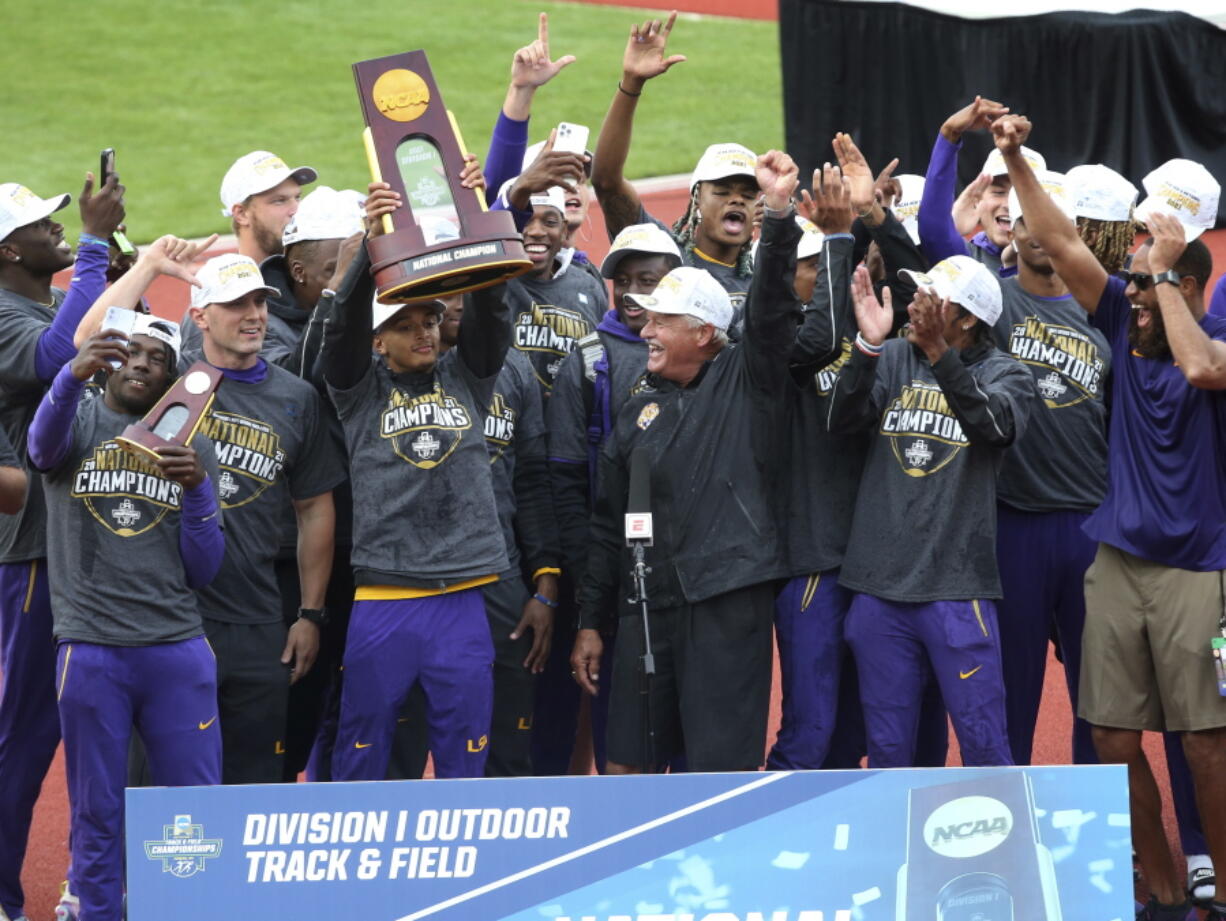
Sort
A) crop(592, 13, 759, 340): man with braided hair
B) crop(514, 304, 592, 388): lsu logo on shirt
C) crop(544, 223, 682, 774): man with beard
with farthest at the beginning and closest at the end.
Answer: crop(514, 304, 592, 388): lsu logo on shirt → crop(592, 13, 759, 340): man with braided hair → crop(544, 223, 682, 774): man with beard

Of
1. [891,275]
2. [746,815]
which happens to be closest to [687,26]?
[891,275]

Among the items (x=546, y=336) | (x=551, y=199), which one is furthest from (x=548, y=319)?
(x=551, y=199)

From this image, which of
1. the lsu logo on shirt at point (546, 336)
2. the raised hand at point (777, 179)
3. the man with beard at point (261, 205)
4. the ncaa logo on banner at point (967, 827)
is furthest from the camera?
the man with beard at point (261, 205)

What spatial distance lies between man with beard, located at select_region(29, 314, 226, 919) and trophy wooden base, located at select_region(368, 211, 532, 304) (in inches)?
30.7

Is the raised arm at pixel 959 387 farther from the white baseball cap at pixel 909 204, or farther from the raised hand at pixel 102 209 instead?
the raised hand at pixel 102 209

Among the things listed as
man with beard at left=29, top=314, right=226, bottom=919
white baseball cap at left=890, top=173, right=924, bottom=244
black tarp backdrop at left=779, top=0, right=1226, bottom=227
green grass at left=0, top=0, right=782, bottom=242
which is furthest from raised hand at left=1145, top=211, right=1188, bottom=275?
green grass at left=0, top=0, right=782, bottom=242

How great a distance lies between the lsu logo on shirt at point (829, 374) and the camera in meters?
6.19

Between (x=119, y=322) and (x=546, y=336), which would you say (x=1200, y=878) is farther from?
(x=119, y=322)

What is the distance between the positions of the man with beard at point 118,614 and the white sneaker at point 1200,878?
127 inches

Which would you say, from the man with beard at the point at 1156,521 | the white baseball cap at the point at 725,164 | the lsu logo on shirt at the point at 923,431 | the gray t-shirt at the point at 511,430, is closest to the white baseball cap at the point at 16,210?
the gray t-shirt at the point at 511,430

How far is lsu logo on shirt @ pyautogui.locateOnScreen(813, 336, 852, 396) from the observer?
20.3 ft

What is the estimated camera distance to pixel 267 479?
6000mm

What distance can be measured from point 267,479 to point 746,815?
2.55 m

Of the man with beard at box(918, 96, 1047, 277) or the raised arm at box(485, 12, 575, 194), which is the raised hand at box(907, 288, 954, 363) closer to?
the man with beard at box(918, 96, 1047, 277)
